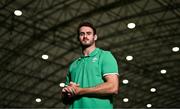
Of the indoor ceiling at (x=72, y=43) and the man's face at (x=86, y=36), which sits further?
the indoor ceiling at (x=72, y=43)

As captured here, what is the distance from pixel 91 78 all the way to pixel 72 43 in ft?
79.7

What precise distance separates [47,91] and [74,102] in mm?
33718

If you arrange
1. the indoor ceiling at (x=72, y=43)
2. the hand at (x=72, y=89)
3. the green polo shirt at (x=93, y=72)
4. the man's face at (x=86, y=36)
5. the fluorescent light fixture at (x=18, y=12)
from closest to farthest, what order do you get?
the hand at (x=72, y=89) → the green polo shirt at (x=93, y=72) → the man's face at (x=86, y=36) → the fluorescent light fixture at (x=18, y=12) → the indoor ceiling at (x=72, y=43)

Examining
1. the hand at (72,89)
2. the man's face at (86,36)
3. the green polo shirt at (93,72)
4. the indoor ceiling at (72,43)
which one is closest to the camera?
the hand at (72,89)

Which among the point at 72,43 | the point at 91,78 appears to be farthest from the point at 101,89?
the point at 72,43

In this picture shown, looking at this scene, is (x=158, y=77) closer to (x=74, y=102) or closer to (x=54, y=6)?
(x=54, y=6)

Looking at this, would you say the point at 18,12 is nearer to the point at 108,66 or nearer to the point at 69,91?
the point at 108,66

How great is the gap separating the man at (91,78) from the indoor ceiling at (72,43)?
18.6m

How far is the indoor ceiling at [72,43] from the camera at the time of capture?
22891 millimetres

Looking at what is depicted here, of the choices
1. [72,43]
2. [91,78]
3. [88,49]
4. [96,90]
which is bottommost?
[96,90]

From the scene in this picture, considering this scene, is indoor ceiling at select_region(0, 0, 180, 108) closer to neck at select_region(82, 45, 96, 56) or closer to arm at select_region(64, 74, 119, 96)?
neck at select_region(82, 45, 96, 56)

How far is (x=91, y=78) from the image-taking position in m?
3.53

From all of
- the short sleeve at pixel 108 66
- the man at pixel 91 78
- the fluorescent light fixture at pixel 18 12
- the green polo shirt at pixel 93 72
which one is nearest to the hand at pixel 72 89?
the man at pixel 91 78

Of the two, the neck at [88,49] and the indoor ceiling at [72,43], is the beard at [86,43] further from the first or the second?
the indoor ceiling at [72,43]
